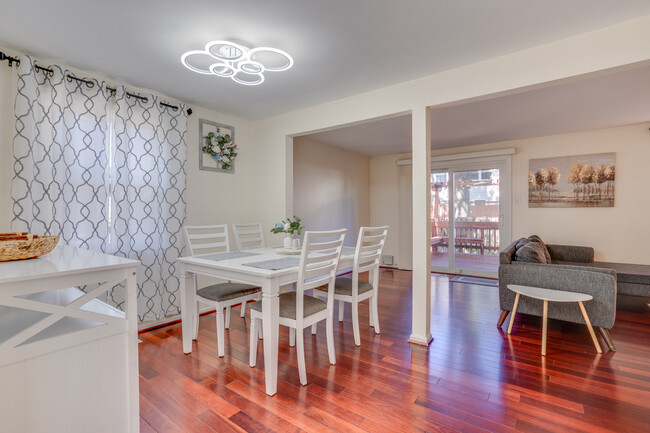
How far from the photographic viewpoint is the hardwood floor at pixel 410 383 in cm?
167

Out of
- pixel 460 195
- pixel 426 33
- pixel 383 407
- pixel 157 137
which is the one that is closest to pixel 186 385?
pixel 383 407

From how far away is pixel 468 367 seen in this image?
7.38 ft

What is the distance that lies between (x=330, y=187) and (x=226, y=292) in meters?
3.20

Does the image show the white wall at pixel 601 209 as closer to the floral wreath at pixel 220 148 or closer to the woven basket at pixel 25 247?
the floral wreath at pixel 220 148

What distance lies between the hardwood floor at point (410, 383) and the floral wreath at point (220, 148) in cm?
188

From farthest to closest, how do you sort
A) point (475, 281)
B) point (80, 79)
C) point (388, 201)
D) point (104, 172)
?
point (388, 201), point (475, 281), point (104, 172), point (80, 79)

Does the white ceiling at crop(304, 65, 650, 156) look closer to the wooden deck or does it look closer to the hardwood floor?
the wooden deck

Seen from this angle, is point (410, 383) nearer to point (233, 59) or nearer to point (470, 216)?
point (233, 59)

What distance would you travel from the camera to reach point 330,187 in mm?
5367

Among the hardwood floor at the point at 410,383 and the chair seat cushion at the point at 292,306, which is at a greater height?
the chair seat cushion at the point at 292,306

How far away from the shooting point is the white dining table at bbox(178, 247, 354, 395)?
194cm

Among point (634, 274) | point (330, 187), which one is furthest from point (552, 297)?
point (330, 187)

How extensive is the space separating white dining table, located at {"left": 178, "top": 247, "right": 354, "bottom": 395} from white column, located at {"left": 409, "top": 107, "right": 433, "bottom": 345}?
0.62 m

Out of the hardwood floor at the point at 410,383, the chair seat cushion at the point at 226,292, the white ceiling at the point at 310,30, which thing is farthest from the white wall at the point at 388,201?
the chair seat cushion at the point at 226,292
